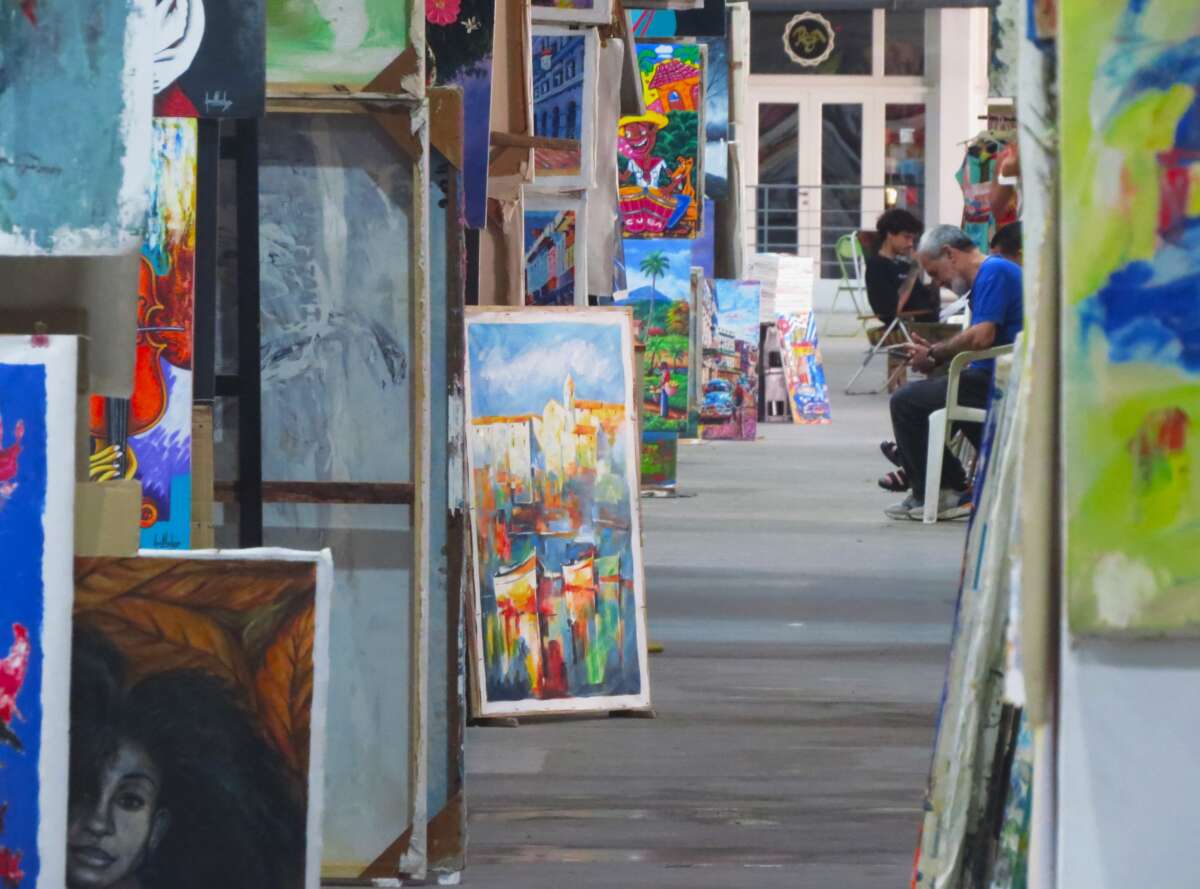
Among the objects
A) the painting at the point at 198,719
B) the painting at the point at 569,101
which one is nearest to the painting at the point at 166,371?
the painting at the point at 198,719

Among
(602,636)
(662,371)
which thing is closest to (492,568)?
(602,636)

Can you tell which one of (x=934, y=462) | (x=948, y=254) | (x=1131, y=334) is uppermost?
(x=948, y=254)

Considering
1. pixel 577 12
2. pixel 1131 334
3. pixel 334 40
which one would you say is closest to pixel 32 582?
pixel 1131 334

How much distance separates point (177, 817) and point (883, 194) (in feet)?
77.6

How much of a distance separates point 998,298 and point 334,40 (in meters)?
5.17

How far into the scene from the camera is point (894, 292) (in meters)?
15.1

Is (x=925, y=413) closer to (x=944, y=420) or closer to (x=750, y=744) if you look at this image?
(x=944, y=420)

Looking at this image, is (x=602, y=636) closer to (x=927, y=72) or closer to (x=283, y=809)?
(x=283, y=809)

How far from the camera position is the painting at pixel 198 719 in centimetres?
220

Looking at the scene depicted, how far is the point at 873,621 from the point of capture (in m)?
6.20

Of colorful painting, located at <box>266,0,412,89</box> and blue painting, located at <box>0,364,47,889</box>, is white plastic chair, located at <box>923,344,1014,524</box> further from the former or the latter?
blue painting, located at <box>0,364,47,889</box>

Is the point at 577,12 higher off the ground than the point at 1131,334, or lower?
higher

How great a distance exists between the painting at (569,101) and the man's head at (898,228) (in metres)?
7.45

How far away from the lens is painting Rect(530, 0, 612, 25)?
6.24 m
